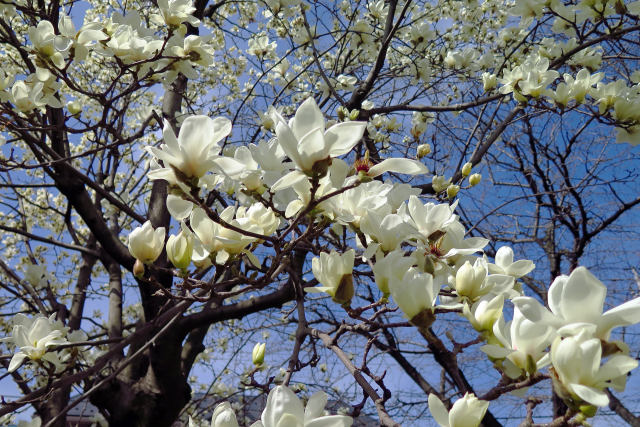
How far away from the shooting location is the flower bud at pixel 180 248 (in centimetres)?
81

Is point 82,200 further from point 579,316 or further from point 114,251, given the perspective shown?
point 579,316

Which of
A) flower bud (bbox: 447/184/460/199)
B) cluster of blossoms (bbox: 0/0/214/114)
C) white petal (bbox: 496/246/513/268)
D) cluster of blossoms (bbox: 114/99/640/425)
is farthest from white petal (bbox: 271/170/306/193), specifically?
cluster of blossoms (bbox: 0/0/214/114)

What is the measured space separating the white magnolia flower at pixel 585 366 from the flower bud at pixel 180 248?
57 cm

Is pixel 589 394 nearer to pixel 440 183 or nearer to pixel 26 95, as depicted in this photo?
pixel 440 183

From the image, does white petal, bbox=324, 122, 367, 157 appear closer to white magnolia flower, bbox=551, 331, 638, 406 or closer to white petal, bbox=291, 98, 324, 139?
white petal, bbox=291, 98, 324, 139

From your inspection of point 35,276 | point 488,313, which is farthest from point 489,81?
point 35,276

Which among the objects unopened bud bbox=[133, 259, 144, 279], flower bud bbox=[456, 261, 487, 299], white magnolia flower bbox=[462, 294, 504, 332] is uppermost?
unopened bud bbox=[133, 259, 144, 279]

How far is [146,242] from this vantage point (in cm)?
84

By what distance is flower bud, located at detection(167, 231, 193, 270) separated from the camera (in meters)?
0.81

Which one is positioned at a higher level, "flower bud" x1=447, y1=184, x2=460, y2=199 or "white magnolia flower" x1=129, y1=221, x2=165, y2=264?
"flower bud" x1=447, y1=184, x2=460, y2=199

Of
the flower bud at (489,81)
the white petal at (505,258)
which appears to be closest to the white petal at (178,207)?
the white petal at (505,258)

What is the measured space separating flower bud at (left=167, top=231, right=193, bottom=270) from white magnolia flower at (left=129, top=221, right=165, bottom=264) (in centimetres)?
5

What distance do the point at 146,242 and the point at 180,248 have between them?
0.07 meters

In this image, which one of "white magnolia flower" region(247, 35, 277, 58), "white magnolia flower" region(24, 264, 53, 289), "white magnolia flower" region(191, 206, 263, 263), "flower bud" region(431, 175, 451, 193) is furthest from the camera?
"white magnolia flower" region(247, 35, 277, 58)
